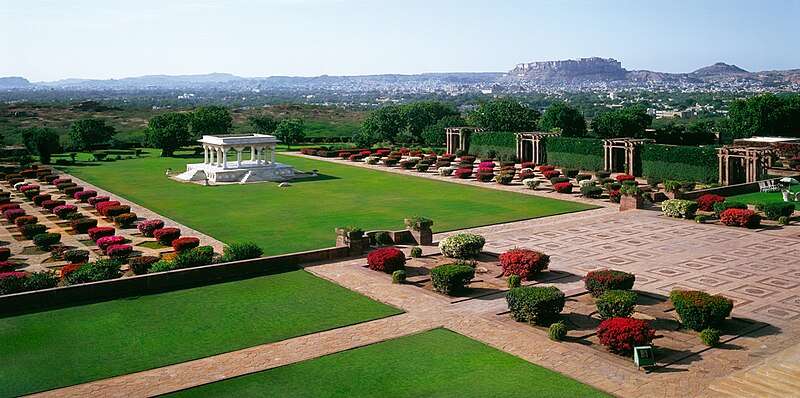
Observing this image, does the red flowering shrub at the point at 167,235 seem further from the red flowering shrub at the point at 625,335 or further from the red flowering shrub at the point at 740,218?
the red flowering shrub at the point at 740,218

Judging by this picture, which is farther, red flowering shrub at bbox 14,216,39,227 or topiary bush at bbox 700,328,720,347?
red flowering shrub at bbox 14,216,39,227

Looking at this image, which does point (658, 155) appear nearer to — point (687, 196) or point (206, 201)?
point (687, 196)

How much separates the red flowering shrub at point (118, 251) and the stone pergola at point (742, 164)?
38.7 meters

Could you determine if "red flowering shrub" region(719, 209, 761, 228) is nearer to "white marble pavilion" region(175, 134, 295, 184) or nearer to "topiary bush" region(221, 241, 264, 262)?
"topiary bush" region(221, 241, 264, 262)

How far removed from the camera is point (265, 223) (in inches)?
1464

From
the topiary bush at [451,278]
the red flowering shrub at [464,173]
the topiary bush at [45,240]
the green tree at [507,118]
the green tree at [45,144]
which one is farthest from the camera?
the green tree at [507,118]

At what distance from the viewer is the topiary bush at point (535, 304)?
778 inches

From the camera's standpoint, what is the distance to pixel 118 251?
2856cm

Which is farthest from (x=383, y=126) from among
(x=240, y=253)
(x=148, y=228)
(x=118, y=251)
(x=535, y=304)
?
(x=535, y=304)

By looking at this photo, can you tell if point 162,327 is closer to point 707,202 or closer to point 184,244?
point 184,244

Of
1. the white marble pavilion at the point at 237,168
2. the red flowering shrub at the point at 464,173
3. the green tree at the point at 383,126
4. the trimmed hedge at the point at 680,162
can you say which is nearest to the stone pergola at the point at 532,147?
the trimmed hedge at the point at 680,162

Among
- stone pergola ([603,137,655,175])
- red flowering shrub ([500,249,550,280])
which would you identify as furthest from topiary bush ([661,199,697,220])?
stone pergola ([603,137,655,175])

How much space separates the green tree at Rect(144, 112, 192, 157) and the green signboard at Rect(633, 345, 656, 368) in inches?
2764

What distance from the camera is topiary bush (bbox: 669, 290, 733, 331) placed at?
18.9 m
